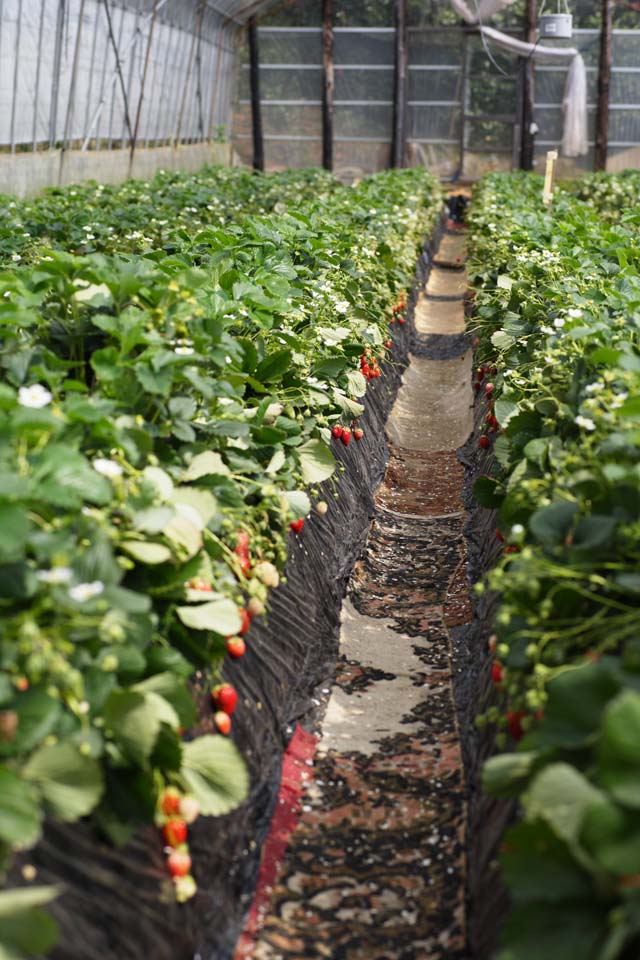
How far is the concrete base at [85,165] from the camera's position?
12547 mm

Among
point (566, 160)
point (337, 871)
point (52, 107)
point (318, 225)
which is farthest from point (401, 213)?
point (566, 160)

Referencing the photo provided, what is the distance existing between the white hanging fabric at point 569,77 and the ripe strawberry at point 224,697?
817 inches

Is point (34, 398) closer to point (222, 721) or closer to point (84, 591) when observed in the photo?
point (84, 591)

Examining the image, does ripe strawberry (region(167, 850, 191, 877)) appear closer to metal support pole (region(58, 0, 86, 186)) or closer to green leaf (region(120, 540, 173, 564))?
green leaf (region(120, 540, 173, 564))

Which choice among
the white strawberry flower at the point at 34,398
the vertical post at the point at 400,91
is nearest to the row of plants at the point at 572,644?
the white strawberry flower at the point at 34,398

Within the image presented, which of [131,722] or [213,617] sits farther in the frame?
[213,617]

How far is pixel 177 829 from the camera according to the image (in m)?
2.18

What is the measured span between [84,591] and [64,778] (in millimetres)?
308

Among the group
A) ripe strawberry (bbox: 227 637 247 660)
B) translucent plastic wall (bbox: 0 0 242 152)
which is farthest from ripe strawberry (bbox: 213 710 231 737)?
translucent plastic wall (bbox: 0 0 242 152)

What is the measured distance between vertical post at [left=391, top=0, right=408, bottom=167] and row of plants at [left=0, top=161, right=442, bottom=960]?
19.3 meters

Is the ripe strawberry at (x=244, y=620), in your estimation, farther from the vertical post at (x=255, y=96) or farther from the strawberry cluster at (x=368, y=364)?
the vertical post at (x=255, y=96)

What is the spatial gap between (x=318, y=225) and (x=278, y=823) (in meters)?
4.60

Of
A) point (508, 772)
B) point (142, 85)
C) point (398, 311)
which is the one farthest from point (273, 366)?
point (142, 85)

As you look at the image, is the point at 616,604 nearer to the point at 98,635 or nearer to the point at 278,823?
the point at 98,635
